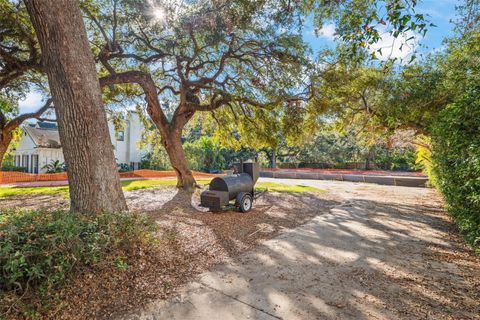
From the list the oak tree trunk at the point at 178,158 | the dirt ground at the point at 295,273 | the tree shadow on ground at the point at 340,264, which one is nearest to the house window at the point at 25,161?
the oak tree trunk at the point at 178,158

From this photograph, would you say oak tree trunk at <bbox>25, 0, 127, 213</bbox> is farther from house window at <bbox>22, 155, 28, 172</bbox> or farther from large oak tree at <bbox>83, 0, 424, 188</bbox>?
house window at <bbox>22, 155, 28, 172</bbox>

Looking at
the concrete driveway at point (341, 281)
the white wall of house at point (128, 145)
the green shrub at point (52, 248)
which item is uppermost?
the white wall of house at point (128, 145)

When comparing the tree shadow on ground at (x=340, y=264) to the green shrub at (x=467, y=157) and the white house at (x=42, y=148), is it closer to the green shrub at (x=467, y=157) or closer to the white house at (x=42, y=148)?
the green shrub at (x=467, y=157)

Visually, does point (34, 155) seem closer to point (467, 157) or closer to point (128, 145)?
point (128, 145)

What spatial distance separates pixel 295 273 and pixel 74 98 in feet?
13.8

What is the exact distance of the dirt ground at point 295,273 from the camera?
2.76m

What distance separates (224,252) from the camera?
178 inches

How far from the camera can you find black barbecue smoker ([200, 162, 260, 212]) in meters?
6.91

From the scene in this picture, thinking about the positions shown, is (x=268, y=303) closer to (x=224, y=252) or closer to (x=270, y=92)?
(x=224, y=252)

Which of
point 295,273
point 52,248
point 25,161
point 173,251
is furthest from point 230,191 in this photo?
point 25,161

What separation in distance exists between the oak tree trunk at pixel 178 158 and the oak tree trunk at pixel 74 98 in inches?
→ 283

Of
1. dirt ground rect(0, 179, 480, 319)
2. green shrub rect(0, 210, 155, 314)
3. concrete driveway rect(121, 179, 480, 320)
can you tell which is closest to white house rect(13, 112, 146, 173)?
dirt ground rect(0, 179, 480, 319)

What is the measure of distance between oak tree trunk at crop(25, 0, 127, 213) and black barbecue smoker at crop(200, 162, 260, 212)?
10.4 ft

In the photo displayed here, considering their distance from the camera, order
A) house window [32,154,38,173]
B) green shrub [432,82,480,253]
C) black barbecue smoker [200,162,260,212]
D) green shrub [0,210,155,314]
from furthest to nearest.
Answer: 1. house window [32,154,38,173]
2. black barbecue smoker [200,162,260,212]
3. green shrub [432,82,480,253]
4. green shrub [0,210,155,314]
